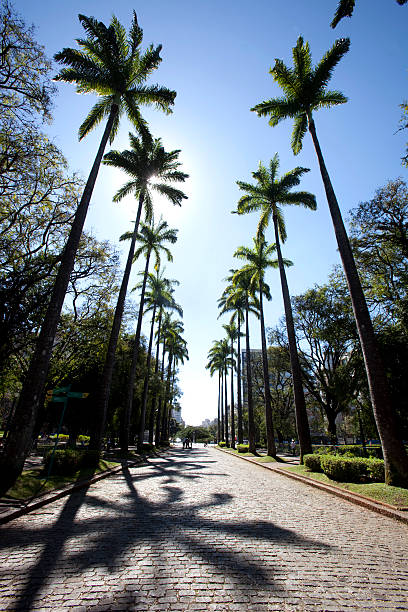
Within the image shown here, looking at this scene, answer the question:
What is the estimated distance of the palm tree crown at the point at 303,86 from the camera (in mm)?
13000

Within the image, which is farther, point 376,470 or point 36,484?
point 376,470

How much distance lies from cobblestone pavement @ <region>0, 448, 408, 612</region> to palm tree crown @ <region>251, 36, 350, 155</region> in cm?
1571

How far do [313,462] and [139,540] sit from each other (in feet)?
34.2

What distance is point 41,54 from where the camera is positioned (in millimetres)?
10117

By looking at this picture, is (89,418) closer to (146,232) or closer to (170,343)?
(146,232)

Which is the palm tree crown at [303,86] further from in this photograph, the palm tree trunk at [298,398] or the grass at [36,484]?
the grass at [36,484]

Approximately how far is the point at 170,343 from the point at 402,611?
41480 mm

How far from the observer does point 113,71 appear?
13.3 meters

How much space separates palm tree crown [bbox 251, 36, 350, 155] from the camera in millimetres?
13000

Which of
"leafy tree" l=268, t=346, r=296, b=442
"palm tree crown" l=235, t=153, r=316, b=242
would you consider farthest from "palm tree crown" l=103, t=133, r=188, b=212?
"leafy tree" l=268, t=346, r=296, b=442

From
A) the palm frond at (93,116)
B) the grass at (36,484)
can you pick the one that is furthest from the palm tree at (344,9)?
the grass at (36,484)

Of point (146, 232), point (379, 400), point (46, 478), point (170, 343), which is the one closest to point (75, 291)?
point (46, 478)

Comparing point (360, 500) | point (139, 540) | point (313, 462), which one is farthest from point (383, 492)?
point (139, 540)

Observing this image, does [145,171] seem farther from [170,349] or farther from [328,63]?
[170,349]
